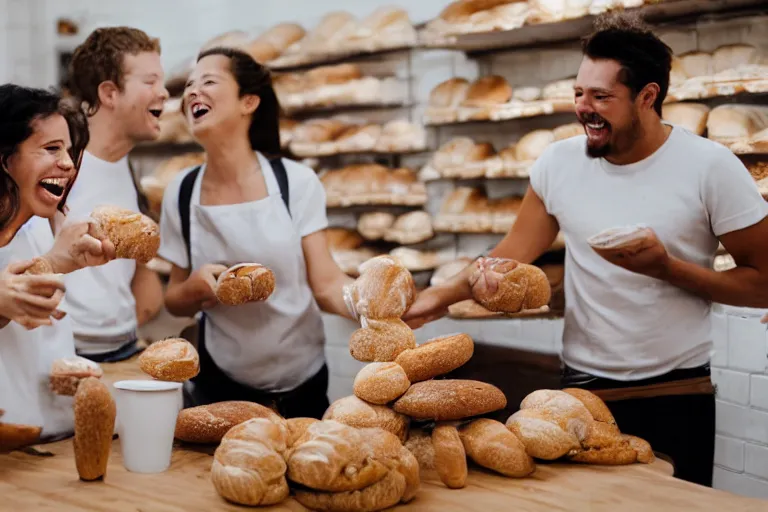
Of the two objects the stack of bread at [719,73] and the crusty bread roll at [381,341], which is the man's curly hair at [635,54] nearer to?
the stack of bread at [719,73]

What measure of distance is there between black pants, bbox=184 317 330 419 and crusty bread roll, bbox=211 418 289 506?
1.16 metres

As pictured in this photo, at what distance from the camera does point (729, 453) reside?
238 centimetres

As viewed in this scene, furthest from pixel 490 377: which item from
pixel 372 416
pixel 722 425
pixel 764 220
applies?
pixel 372 416

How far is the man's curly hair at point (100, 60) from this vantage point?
2531 mm

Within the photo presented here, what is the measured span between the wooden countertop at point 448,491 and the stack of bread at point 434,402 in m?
0.05

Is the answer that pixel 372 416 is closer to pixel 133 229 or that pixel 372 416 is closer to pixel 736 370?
pixel 133 229

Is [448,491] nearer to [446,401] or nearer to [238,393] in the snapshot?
[446,401]

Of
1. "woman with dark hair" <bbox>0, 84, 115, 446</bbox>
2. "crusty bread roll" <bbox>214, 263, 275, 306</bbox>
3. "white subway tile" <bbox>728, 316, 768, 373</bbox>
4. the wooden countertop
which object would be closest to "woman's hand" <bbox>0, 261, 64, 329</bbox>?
"woman with dark hair" <bbox>0, 84, 115, 446</bbox>

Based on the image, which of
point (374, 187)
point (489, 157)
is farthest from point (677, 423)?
Answer: point (374, 187)

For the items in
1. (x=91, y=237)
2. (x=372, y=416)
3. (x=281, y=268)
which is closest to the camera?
(x=372, y=416)

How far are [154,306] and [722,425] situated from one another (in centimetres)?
189

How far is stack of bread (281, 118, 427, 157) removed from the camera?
10.9ft

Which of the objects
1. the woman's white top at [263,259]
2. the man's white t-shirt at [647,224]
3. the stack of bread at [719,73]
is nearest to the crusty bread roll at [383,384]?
the man's white t-shirt at [647,224]

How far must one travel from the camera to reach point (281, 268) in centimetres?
257
